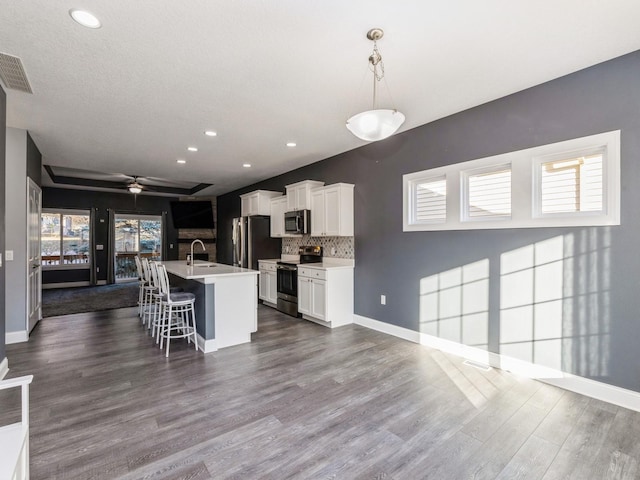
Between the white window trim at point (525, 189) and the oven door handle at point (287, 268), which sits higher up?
the white window trim at point (525, 189)

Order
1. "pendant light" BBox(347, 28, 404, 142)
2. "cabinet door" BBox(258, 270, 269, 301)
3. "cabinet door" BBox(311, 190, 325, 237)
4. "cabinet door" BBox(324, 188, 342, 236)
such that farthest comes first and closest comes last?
"cabinet door" BBox(258, 270, 269, 301) → "cabinet door" BBox(311, 190, 325, 237) → "cabinet door" BBox(324, 188, 342, 236) → "pendant light" BBox(347, 28, 404, 142)

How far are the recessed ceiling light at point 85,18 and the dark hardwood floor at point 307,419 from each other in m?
2.82

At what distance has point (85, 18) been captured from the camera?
6.91ft

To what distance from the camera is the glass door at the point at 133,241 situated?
9438 millimetres

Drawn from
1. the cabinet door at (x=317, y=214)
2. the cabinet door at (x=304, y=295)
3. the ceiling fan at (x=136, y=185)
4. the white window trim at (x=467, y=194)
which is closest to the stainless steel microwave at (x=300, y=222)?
the cabinet door at (x=317, y=214)

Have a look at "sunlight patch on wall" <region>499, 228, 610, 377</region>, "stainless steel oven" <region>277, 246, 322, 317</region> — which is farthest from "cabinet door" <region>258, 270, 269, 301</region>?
"sunlight patch on wall" <region>499, 228, 610, 377</region>

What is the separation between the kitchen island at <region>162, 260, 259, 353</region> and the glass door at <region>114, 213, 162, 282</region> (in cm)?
679

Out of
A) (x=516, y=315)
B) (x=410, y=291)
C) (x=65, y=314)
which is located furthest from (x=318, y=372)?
(x=65, y=314)

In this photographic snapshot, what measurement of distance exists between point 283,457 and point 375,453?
58cm

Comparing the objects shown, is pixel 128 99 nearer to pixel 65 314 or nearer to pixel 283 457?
pixel 283 457

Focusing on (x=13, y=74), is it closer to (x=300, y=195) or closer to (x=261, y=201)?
(x=300, y=195)

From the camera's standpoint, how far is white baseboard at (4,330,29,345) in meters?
4.01

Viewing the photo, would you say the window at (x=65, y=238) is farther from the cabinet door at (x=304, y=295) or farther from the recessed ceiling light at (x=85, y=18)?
the recessed ceiling light at (x=85, y=18)

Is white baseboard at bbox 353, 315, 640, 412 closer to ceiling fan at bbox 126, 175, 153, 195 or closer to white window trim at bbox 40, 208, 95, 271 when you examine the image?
ceiling fan at bbox 126, 175, 153, 195
